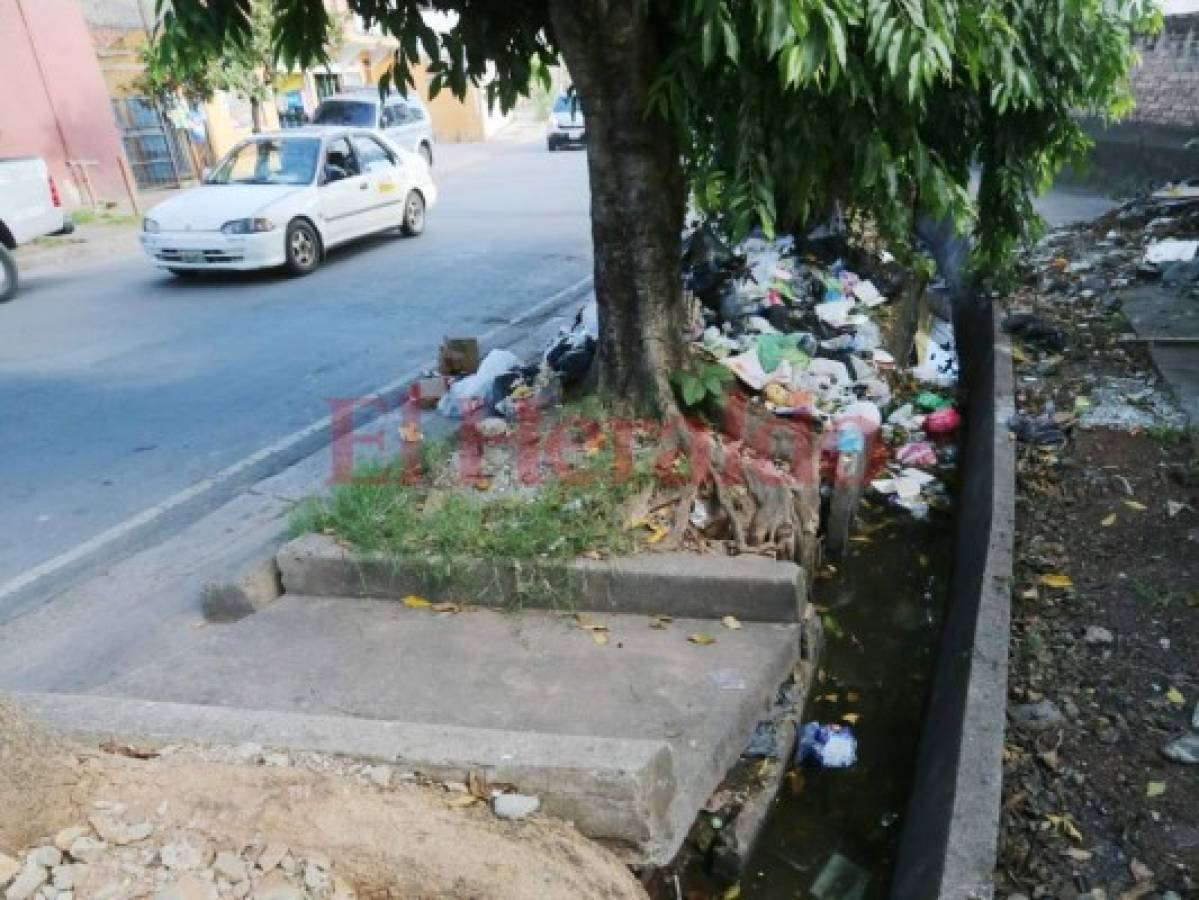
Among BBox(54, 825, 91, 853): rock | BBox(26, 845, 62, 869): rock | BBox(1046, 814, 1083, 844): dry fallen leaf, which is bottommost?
BBox(1046, 814, 1083, 844): dry fallen leaf

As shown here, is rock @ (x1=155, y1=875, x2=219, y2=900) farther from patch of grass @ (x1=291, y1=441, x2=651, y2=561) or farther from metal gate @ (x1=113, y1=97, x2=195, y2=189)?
metal gate @ (x1=113, y1=97, x2=195, y2=189)

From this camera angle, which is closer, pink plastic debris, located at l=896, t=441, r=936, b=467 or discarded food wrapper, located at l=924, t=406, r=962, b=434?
pink plastic debris, located at l=896, t=441, r=936, b=467

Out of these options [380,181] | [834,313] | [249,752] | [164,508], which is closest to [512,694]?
[249,752]

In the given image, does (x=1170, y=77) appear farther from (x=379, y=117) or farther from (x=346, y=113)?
(x=346, y=113)

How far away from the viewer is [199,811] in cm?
219

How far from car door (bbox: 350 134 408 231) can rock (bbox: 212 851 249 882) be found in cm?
1034

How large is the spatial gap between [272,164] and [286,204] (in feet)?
3.40

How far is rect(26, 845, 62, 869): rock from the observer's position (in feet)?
6.55

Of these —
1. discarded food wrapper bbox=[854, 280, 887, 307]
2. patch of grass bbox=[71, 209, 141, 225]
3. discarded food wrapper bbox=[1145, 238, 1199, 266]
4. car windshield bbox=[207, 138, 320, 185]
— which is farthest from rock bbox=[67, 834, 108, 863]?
patch of grass bbox=[71, 209, 141, 225]

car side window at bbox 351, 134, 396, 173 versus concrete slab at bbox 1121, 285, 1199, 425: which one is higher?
car side window at bbox 351, 134, 396, 173

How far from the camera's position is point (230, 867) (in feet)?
6.64

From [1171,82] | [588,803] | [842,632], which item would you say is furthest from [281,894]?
[1171,82]

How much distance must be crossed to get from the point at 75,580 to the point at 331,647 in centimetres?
173

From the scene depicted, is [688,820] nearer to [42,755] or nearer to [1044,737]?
[1044,737]
